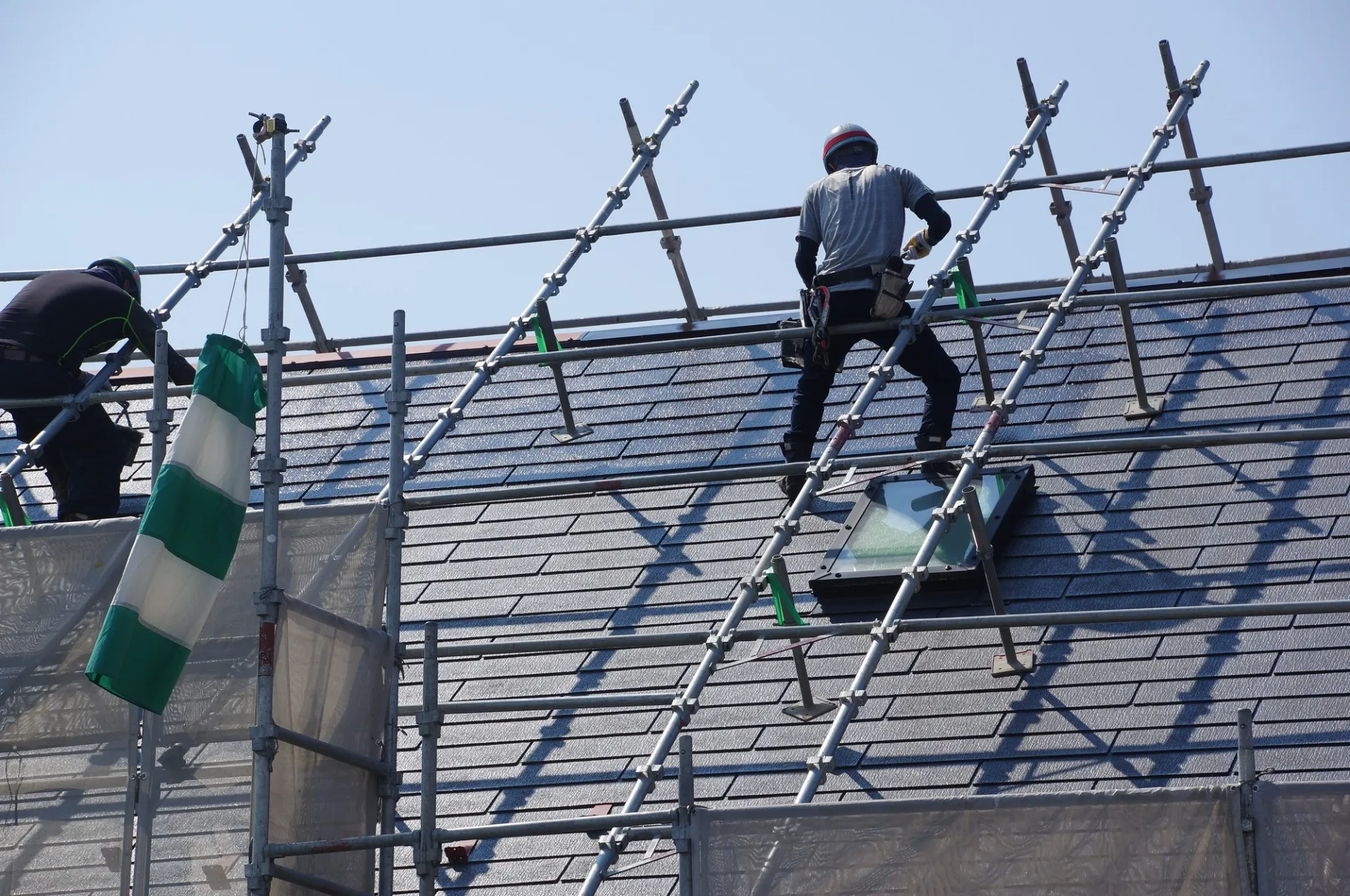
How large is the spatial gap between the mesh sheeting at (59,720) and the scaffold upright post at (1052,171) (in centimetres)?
523

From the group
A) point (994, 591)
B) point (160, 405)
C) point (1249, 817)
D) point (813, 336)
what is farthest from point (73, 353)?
point (1249, 817)

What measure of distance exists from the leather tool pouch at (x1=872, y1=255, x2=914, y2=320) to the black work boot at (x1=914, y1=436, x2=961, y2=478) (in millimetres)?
566

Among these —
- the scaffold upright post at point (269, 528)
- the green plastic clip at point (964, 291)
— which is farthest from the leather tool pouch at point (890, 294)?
the scaffold upright post at point (269, 528)

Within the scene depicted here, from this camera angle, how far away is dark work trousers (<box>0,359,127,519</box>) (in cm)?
929

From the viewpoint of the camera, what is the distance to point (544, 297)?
1007 cm

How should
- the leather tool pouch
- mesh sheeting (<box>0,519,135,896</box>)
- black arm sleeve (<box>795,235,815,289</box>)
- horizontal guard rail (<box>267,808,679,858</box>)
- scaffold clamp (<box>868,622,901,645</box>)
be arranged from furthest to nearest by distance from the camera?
black arm sleeve (<box>795,235,815,289</box>) → the leather tool pouch → scaffold clamp (<box>868,622,901,645</box>) → mesh sheeting (<box>0,519,135,896</box>) → horizontal guard rail (<box>267,808,679,858</box>)

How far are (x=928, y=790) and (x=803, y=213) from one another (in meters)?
3.25

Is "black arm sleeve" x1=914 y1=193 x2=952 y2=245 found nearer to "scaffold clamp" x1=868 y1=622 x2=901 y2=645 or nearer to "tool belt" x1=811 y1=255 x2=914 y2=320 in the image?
"tool belt" x1=811 y1=255 x2=914 y2=320

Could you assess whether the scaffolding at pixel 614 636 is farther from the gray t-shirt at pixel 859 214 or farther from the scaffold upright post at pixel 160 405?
the gray t-shirt at pixel 859 214

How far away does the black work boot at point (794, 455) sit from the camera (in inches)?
346

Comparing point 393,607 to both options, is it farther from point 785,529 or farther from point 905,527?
point 905,527

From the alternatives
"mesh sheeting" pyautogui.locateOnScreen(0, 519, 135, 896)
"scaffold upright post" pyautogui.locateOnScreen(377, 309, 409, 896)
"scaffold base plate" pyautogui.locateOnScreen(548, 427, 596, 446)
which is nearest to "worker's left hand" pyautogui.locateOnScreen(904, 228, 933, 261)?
"scaffold base plate" pyautogui.locateOnScreen(548, 427, 596, 446)

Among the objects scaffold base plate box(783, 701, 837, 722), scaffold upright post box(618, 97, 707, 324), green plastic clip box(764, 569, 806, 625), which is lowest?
scaffold base plate box(783, 701, 837, 722)

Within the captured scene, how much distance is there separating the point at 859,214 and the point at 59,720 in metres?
4.16
